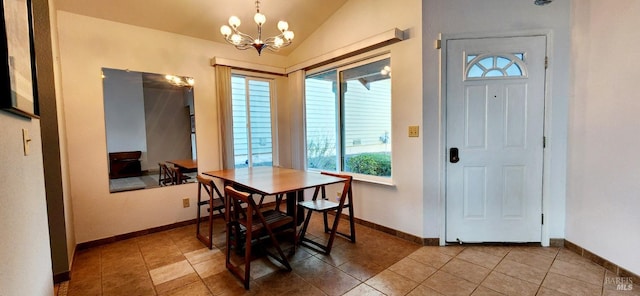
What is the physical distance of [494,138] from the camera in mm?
2656

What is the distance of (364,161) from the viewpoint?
3531mm

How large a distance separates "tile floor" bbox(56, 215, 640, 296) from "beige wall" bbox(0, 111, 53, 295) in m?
0.87

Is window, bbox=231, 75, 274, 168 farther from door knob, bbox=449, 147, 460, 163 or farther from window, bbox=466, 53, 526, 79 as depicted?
window, bbox=466, 53, 526, 79

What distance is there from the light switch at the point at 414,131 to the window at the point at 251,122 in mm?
2237

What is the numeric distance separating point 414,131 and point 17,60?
2779mm

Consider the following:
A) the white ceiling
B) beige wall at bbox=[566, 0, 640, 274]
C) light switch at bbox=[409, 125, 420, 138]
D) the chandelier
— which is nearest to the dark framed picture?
the chandelier

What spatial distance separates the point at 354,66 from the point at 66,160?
10.6 feet

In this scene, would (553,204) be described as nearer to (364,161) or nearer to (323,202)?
(364,161)

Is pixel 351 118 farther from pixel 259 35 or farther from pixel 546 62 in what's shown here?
pixel 546 62

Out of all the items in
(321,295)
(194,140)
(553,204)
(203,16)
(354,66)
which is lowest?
→ (321,295)

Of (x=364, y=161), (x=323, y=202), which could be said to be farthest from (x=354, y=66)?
(x=323, y=202)

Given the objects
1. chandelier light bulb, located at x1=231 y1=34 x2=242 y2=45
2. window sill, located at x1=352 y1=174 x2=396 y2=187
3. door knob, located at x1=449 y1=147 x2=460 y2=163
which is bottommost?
window sill, located at x1=352 y1=174 x2=396 y2=187

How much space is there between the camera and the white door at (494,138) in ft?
8.48

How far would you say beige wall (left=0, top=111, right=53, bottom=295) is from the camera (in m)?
0.93
